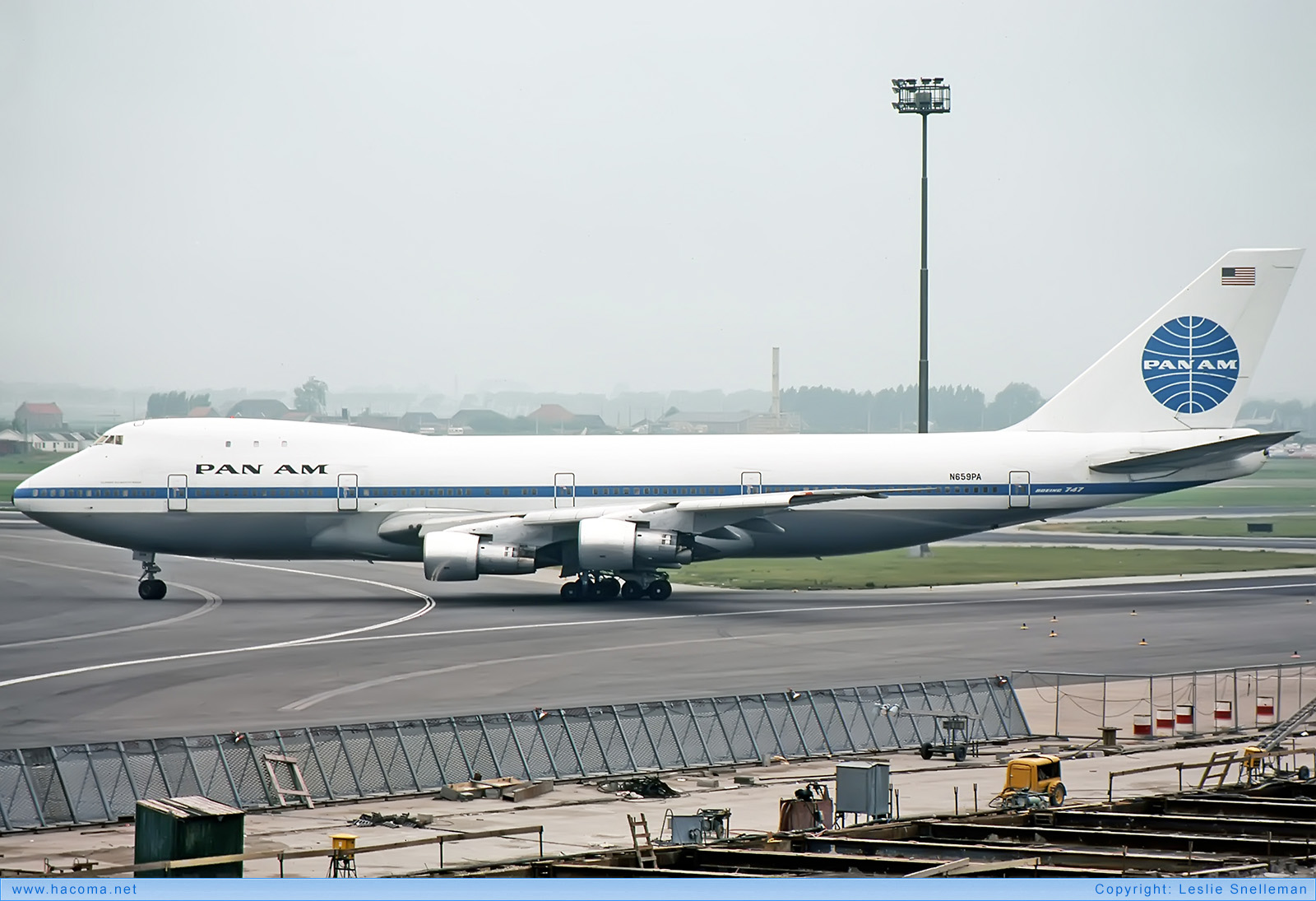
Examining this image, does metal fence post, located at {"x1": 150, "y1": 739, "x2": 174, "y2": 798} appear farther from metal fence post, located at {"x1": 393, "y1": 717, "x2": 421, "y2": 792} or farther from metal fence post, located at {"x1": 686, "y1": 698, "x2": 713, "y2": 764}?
metal fence post, located at {"x1": 686, "y1": 698, "x2": 713, "y2": 764}

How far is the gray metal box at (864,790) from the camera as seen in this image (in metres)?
21.6

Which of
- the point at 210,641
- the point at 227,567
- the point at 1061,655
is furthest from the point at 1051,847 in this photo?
the point at 227,567

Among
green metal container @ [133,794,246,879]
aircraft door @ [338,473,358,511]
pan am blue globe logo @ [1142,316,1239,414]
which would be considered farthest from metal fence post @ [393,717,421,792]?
pan am blue globe logo @ [1142,316,1239,414]

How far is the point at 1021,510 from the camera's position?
2071 inches

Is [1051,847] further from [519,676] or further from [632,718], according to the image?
[519,676]

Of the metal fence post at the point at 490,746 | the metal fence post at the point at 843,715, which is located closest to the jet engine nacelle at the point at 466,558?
the metal fence post at the point at 843,715

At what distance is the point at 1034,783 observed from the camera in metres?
22.8

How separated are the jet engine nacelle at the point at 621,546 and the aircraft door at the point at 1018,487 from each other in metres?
11.3

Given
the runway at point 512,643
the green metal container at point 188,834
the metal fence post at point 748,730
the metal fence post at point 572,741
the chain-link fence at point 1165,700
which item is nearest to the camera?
the green metal container at point 188,834

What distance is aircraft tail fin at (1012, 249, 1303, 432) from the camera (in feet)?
181

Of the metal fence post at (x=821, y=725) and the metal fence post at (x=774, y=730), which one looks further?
the metal fence post at (x=821, y=725)

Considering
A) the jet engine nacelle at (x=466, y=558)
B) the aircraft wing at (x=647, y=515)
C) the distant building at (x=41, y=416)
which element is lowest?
the jet engine nacelle at (x=466, y=558)

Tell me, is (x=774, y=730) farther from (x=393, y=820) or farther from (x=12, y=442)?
(x=12, y=442)

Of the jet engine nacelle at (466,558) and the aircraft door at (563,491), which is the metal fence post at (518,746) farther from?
the aircraft door at (563,491)
